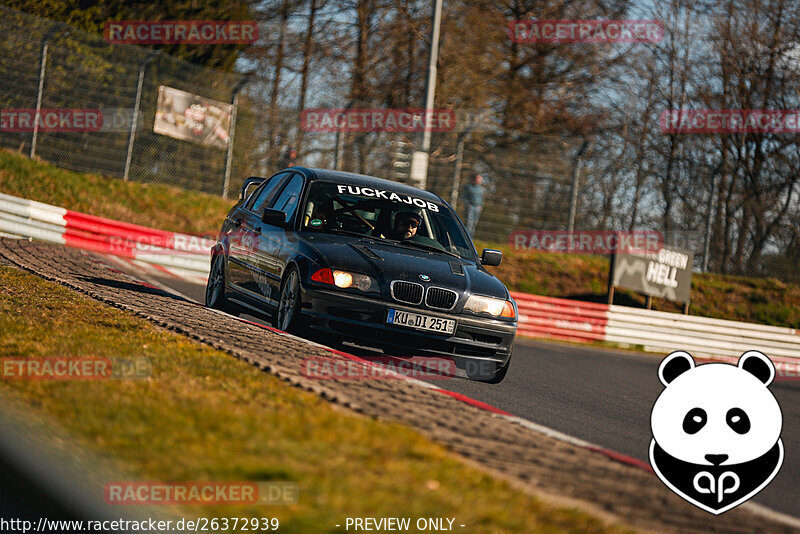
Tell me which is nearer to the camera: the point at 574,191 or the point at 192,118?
the point at 192,118

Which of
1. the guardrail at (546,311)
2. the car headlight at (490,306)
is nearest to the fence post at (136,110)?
the guardrail at (546,311)

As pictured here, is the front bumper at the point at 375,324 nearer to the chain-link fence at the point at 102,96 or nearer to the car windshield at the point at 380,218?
the car windshield at the point at 380,218

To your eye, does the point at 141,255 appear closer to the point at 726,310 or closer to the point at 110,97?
the point at 110,97

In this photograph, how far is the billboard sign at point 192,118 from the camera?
71.2ft

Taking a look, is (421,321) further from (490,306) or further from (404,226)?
(404,226)

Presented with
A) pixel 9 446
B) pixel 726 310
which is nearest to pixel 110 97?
pixel 726 310

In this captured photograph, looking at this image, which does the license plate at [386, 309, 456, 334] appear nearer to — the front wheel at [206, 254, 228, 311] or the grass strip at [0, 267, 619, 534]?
the grass strip at [0, 267, 619, 534]

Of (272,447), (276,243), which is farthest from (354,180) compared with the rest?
(272,447)

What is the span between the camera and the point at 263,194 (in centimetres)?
1017

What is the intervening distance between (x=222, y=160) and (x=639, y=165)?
10.4 m

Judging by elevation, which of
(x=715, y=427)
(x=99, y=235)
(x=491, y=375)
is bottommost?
(x=491, y=375)

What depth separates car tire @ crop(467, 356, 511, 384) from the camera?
8.26 metres

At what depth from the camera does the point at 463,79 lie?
32250mm

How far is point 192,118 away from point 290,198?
13.7 m
